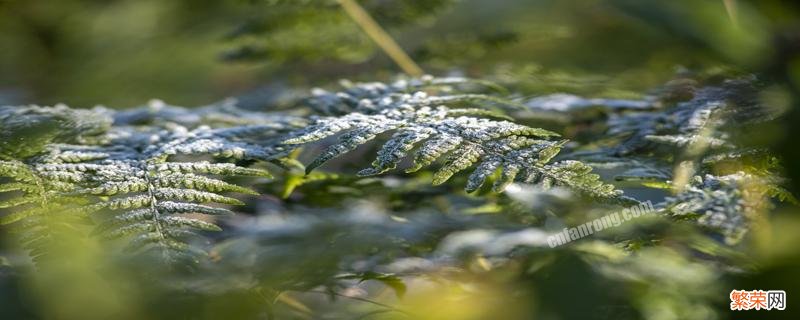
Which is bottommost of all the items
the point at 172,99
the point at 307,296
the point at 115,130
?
the point at 307,296

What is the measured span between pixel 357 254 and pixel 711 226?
8.3 inches

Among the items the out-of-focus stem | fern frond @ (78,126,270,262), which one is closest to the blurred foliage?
fern frond @ (78,126,270,262)

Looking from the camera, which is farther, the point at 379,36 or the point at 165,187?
the point at 379,36

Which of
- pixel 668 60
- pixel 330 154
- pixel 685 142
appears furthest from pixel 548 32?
pixel 330 154

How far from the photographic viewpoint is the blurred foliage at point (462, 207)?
1.18 ft

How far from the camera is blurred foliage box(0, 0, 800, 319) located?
0.36m

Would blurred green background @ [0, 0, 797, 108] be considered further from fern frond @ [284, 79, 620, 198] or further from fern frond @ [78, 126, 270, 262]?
fern frond @ [78, 126, 270, 262]

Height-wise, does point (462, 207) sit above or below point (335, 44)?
below

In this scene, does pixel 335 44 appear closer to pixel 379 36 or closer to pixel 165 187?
pixel 379 36

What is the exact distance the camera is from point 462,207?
1.86ft

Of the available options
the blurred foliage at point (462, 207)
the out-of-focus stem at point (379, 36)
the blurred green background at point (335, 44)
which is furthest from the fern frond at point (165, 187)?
the out-of-focus stem at point (379, 36)

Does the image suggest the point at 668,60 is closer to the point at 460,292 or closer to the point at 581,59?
the point at 581,59

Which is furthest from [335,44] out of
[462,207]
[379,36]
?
[462,207]

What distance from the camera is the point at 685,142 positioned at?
525mm
